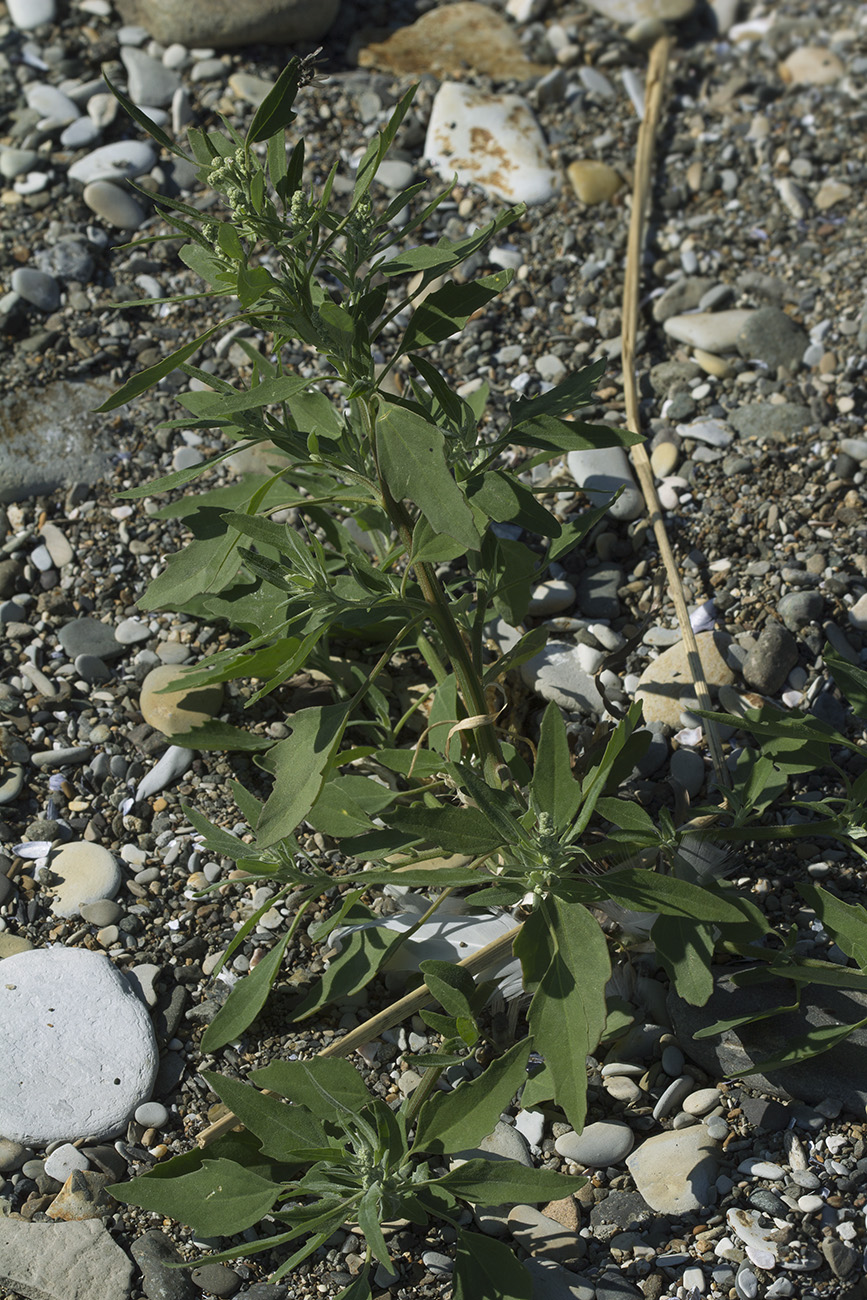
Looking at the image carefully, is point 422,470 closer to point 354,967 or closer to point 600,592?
point 354,967

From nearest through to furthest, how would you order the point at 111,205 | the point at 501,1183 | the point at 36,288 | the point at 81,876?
the point at 501,1183 < the point at 81,876 < the point at 36,288 < the point at 111,205

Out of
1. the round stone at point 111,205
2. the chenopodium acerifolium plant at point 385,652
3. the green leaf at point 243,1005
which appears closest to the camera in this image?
the chenopodium acerifolium plant at point 385,652

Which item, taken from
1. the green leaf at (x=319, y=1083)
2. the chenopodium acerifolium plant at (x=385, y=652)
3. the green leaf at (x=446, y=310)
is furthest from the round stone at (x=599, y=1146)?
the green leaf at (x=446, y=310)

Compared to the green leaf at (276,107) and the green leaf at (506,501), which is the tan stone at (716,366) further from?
the green leaf at (276,107)

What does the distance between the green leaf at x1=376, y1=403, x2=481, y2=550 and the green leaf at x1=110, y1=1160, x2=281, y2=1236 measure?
100 centimetres

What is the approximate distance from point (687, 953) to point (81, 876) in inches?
47.3

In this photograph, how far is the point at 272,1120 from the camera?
1.74 metres

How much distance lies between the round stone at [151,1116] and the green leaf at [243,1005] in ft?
0.50

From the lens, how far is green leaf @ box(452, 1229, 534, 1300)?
166 centimetres

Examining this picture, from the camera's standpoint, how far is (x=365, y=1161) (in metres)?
1.68

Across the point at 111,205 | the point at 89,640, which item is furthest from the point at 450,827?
the point at 111,205

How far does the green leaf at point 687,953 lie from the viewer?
69.0 inches

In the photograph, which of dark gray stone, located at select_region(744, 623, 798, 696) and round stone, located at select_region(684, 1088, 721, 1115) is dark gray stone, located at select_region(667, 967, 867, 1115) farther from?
dark gray stone, located at select_region(744, 623, 798, 696)

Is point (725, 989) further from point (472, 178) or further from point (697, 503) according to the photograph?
point (472, 178)
